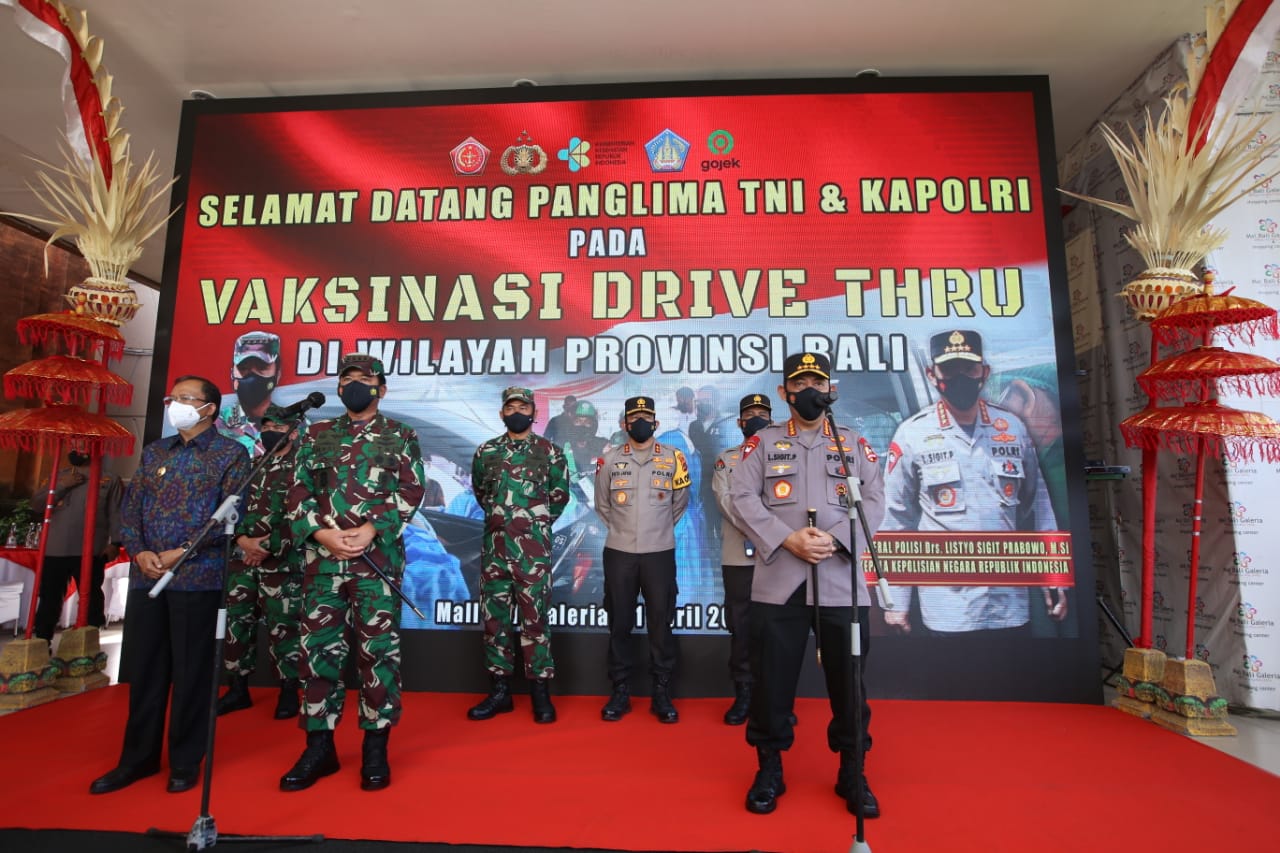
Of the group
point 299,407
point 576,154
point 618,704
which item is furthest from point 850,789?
point 576,154

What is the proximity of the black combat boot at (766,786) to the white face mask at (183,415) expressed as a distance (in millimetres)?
2628

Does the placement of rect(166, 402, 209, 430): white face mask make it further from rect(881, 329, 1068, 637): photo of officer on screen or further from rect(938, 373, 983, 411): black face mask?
rect(938, 373, 983, 411): black face mask

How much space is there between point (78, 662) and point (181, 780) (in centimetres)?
224

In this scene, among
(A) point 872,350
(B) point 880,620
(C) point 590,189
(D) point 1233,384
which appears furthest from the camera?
(C) point 590,189

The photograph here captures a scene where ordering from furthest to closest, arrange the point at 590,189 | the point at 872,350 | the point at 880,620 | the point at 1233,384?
the point at 590,189
the point at 872,350
the point at 880,620
the point at 1233,384

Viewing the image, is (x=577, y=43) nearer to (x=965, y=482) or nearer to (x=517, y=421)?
(x=517, y=421)

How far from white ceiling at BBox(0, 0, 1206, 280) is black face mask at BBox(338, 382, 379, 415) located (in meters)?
2.92

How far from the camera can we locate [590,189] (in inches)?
184

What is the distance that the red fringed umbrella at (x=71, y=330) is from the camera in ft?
12.5

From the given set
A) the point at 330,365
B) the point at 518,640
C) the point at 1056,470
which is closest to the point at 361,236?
the point at 330,365

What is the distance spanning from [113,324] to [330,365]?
4.31 ft

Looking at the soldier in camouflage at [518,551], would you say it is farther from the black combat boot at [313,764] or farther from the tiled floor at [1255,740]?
the tiled floor at [1255,740]

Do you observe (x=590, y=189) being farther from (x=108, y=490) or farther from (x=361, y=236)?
(x=108, y=490)

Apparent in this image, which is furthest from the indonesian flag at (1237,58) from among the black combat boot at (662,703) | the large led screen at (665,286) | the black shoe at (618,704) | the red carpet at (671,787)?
the black shoe at (618,704)
